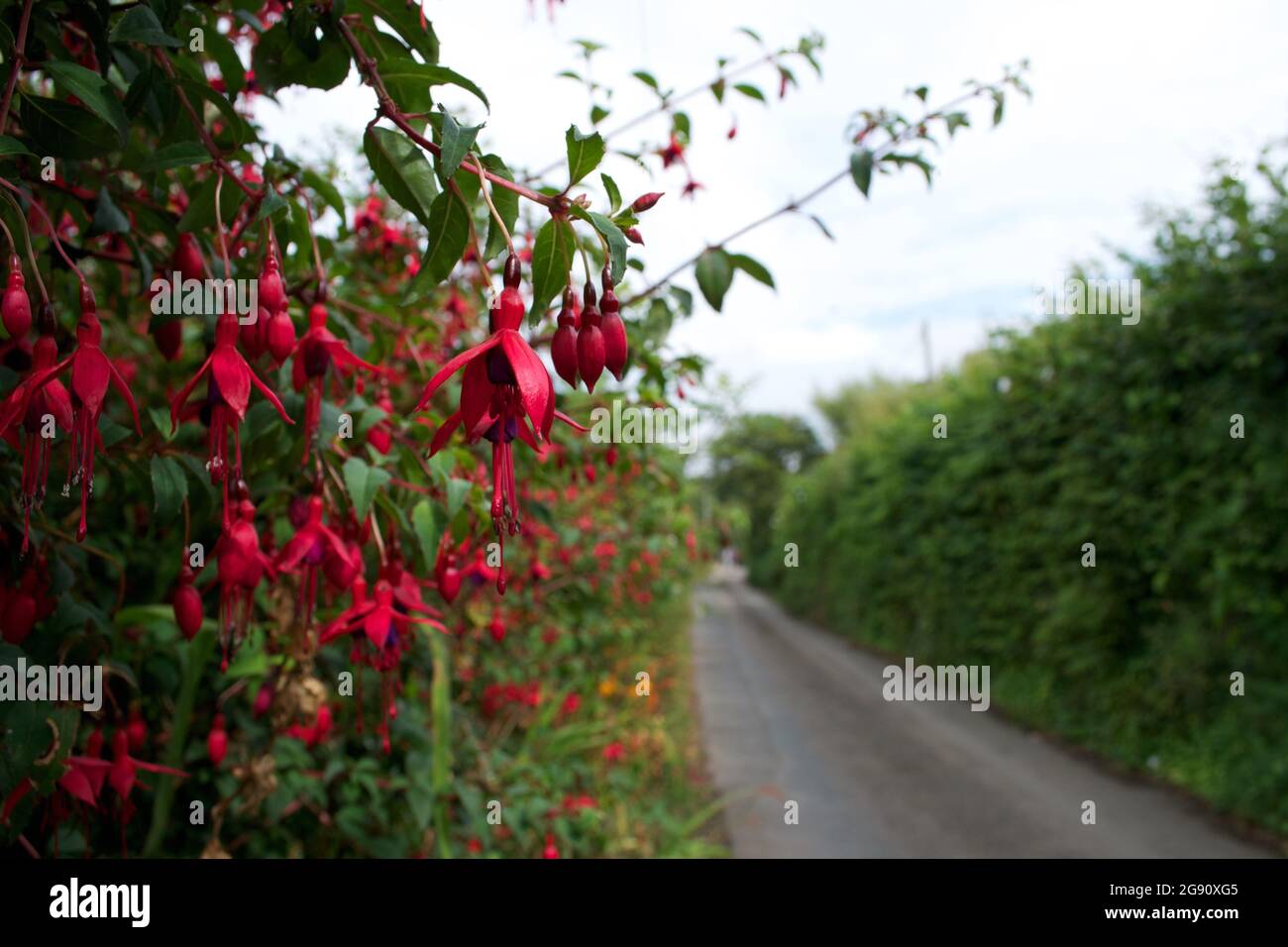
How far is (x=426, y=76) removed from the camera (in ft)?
2.00

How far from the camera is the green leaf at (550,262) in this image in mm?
560

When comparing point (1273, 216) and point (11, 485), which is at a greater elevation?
point (1273, 216)

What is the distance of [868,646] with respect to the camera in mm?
8531

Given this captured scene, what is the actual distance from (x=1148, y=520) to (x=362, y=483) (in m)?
4.15

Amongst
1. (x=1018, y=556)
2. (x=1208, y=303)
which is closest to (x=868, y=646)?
(x=1018, y=556)

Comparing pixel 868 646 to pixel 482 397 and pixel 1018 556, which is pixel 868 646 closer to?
pixel 1018 556

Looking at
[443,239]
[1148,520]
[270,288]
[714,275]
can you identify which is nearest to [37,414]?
[270,288]

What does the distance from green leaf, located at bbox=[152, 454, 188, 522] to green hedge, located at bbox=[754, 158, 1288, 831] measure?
11.8 ft

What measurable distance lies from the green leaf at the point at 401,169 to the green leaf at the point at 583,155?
116mm

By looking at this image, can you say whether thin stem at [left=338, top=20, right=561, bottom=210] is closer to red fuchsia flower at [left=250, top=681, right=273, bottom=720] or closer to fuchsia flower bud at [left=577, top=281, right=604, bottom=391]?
fuchsia flower bud at [left=577, top=281, right=604, bottom=391]

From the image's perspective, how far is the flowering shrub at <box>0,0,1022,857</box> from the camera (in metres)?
0.55

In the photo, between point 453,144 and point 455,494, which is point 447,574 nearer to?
point 455,494

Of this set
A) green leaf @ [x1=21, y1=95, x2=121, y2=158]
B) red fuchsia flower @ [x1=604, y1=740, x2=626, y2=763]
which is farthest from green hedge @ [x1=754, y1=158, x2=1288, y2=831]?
green leaf @ [x1=21, y1=95, x2=121, y2=158]
